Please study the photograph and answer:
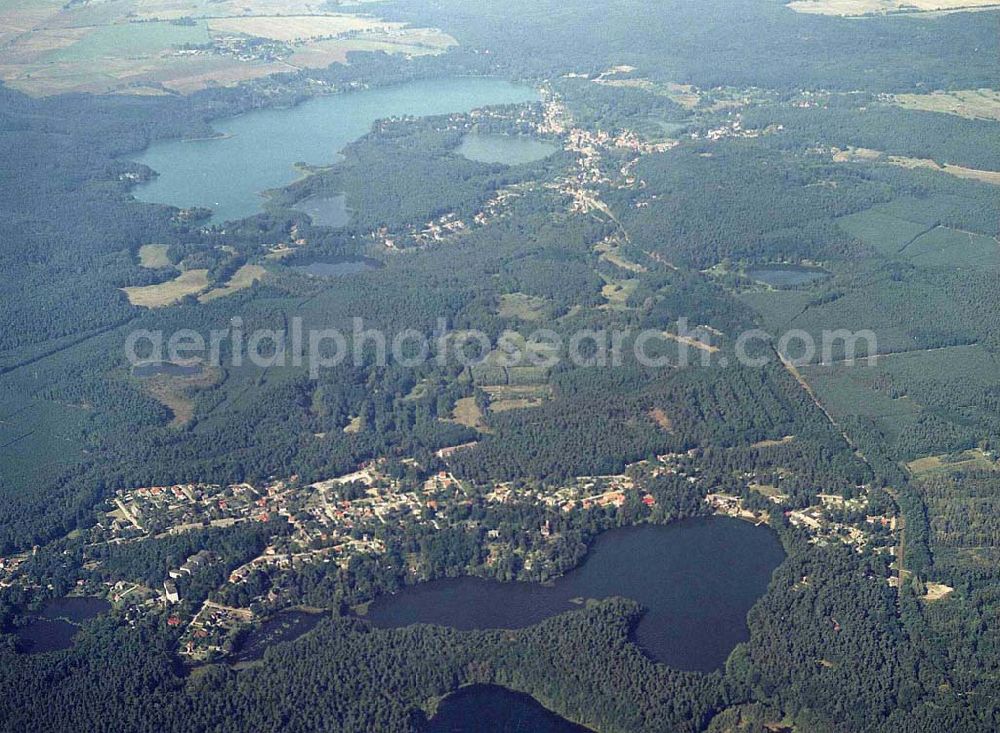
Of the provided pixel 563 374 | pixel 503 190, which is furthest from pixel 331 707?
pixel 503 190

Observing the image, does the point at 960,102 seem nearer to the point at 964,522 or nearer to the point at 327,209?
the point at 327,209

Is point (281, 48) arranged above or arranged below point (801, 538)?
below

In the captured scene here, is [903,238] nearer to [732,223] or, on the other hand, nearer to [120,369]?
[732,223]

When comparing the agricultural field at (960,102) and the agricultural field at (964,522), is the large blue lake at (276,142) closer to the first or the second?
the agricultural field at (960,102)

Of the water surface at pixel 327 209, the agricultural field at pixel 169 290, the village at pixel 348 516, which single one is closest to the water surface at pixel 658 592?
the village at pixel 348 516

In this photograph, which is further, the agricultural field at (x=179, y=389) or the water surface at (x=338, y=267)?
the water surface at (x=338, y=267)
